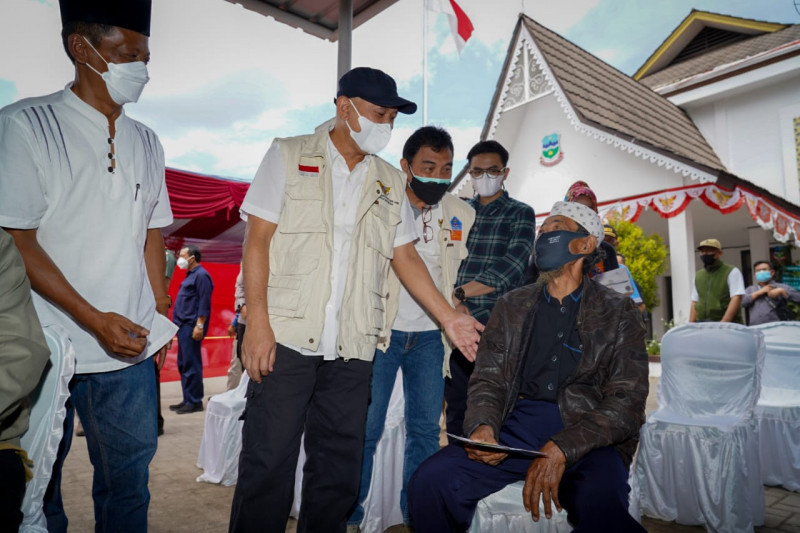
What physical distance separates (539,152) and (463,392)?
34.9ft

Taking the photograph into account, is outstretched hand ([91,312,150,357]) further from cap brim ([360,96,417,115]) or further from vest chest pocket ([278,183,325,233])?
cap brim ([360,96,417,115])

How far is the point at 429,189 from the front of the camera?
3035 millimetres

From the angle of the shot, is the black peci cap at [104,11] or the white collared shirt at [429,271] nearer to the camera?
the black peci cap at [104,11]

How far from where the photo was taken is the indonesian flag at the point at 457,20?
486cm

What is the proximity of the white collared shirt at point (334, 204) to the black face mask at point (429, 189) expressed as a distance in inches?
31.4

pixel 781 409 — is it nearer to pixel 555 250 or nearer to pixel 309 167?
pixel 555 250

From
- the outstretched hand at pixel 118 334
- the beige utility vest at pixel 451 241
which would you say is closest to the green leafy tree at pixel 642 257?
the beige utility vest at pixel 451 241

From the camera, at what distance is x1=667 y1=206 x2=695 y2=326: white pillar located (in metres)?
10.0

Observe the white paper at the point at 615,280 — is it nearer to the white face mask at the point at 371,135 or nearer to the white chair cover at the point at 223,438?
the white face mask at the point at 371,135

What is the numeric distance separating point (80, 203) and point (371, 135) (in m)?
1.10

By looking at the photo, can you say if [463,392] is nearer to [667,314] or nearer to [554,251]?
[554,251]

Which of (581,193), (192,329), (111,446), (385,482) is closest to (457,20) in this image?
(581,193)

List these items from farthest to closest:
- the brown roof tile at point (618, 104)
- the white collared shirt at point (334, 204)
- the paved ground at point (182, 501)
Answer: the brown roof tile at point (618, 104) → the paved ground at point (182, 501) → the white collared shirt at point (334, 204)

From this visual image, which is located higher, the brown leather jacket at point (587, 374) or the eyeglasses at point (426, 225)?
the eyeglasses at point (426, 225)
